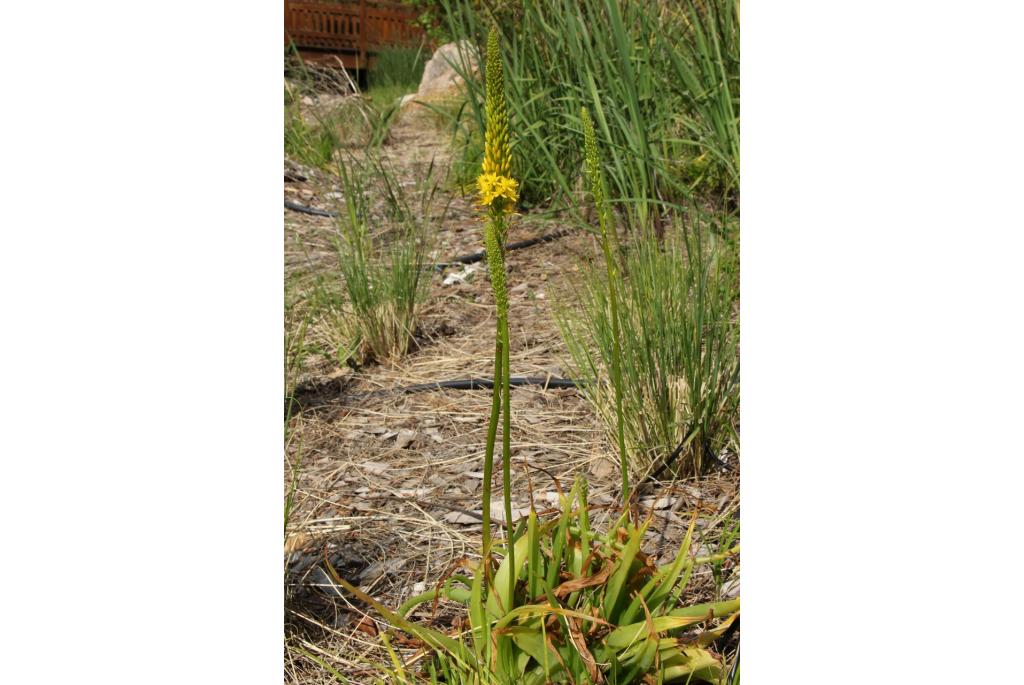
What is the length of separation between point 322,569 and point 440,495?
0.80 feet

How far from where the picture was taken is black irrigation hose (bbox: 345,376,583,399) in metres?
1.72

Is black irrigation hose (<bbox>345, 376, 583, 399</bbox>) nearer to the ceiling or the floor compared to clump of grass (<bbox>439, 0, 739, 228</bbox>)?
nearer to the floor

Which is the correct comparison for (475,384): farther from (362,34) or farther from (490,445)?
(362,34)

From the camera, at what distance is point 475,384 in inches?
69.1

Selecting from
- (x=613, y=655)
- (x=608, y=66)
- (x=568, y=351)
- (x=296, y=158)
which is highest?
(x=608, y=66)

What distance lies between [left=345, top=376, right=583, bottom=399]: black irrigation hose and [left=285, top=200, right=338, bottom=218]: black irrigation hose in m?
0.42

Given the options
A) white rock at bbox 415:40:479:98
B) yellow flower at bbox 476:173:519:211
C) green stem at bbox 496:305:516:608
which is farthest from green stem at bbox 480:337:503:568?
white rock at bbox 415:40:479:98

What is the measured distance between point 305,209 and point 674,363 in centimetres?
88

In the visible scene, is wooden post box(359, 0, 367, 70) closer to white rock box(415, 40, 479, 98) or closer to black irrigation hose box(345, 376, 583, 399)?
white rock box(415, 40, 479, 98)
